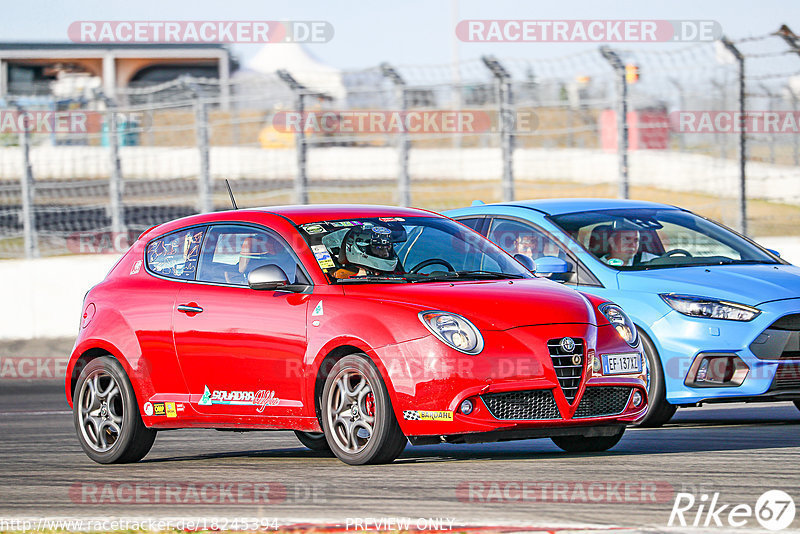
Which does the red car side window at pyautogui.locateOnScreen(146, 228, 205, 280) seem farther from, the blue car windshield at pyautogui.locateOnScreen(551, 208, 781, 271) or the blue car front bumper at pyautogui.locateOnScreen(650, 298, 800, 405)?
the blue car front bumper at pyautogui.locateOnScreen(650, 298, 800, 405)

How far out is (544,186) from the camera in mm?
25469

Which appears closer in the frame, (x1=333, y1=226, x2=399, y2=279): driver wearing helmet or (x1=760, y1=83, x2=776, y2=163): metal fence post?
(x1=333, y1=226, x2=399, y2=279): driver wearing helmet

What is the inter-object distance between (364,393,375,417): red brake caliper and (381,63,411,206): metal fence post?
881 centimetres

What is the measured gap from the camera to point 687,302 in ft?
31.3

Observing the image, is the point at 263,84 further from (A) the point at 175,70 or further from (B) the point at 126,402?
(A) the point at 175,70

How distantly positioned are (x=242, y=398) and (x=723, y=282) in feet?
11.1

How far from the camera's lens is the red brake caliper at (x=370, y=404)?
7.68 metres

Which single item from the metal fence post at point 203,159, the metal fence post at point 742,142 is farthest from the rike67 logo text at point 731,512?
the metal fence post at point 203,159

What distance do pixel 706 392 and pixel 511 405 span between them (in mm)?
2328

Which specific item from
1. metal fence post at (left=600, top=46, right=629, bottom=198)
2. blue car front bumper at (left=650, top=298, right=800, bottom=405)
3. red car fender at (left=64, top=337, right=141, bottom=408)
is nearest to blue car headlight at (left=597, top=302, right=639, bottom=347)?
blue car front bumper at (left=650, top=298, right=800, bottom=405)

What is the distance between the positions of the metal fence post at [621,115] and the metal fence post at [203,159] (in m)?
4.80

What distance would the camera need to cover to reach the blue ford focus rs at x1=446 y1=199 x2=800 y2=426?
369 inches

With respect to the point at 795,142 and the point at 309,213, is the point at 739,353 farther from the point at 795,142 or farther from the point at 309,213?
the point at 795,142

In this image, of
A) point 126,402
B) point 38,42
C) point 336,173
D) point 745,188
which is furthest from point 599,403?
point 38,42
